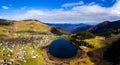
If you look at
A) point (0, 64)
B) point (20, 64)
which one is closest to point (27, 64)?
point (20, 64)

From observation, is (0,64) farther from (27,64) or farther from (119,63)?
(119,63)

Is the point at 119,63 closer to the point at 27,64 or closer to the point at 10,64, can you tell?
the point at 27,64

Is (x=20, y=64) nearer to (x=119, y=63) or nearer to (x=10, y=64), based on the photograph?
(x=10, y=64)

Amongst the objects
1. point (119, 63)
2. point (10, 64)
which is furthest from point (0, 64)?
point (119, 63)

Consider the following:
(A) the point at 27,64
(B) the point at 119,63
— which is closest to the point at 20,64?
(A) the point at 27,64
